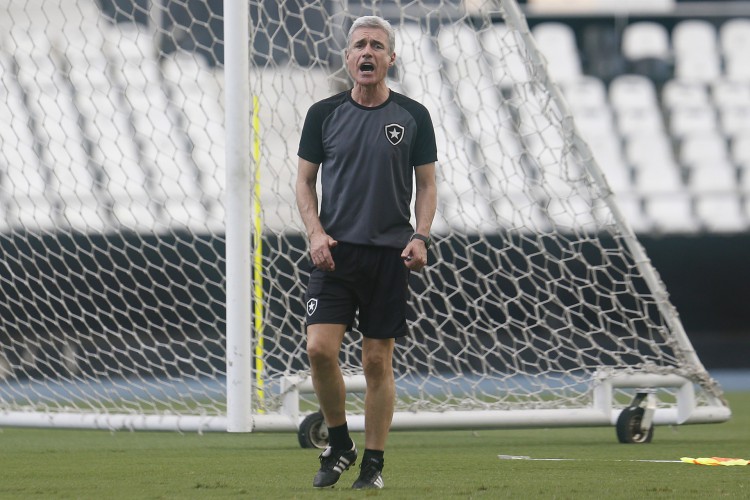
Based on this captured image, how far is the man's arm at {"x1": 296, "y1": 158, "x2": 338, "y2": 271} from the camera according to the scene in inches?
125

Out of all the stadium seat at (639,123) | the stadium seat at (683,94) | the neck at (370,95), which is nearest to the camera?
the neck at (370,95)

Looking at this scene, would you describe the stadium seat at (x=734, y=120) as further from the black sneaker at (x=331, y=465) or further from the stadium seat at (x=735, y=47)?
the black sneaker at (x=331, y=465)

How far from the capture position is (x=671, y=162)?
12617 mm

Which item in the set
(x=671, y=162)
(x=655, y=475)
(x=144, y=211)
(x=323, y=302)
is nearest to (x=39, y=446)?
(x=323, y=302)

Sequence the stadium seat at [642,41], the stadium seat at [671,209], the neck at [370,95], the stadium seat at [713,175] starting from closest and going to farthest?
the neck at [370,95] < the stadium seat at [671,209] < the stadium seat at [713,175] < the stadium seat at [642,41]

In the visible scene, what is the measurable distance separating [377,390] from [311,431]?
149cm

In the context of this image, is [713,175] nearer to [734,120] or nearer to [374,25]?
[734,120]

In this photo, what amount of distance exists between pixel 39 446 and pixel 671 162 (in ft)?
29.5

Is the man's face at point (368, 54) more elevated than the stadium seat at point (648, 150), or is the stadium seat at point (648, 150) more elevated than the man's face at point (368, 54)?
the man's face at point (368, 54)

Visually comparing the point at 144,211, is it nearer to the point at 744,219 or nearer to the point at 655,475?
the point at 744,219

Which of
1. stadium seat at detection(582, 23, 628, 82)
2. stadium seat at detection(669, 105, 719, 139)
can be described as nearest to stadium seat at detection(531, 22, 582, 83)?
stadium seat at detection(582, 23, 628, 82)

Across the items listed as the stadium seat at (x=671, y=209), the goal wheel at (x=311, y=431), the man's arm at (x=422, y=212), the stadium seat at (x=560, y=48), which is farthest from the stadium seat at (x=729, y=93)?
the man's arm at (x=422, y=212)

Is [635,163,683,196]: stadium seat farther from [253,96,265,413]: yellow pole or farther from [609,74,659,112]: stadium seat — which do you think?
[253,96,265,413]: yellow pole

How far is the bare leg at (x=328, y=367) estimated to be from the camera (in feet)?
10.5
